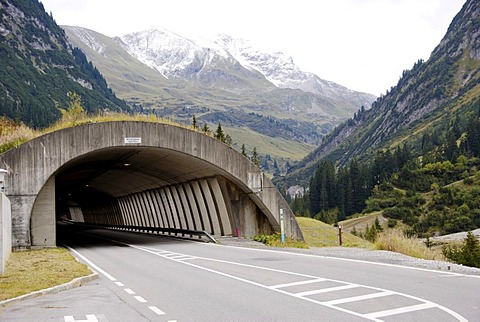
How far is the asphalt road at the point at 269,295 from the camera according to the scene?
9.02 m

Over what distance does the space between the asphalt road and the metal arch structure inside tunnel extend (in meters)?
11.3

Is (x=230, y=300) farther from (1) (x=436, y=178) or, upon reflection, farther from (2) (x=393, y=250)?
(1) (x=436, y=178)

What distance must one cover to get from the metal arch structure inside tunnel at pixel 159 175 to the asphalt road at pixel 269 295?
11253 mm

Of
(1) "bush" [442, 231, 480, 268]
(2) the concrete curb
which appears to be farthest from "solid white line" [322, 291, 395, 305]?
(1) "bush" [442, 231, 480, 268]

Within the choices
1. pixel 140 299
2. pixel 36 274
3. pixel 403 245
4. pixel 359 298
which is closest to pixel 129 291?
pixel 140 299

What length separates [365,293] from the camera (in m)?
10.8

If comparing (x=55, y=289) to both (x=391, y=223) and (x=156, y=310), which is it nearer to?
(x=156, y=310)

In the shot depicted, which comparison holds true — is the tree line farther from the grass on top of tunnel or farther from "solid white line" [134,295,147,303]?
"solid white line" [134,295,147,303]

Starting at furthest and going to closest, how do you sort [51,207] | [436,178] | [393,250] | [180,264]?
[436,178]
[51,207]
[393,250]
[180,264]

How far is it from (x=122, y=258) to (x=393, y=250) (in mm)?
10213

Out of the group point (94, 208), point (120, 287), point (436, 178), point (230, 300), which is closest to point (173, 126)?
point (120, 287)

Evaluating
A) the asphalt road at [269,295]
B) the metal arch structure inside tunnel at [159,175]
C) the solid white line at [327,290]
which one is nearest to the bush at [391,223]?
the metal arch structure inside tunnel at [159,175]

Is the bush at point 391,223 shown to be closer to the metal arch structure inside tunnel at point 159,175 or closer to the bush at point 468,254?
the bush at point 468,254

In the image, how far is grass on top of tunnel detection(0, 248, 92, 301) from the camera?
12.7m
